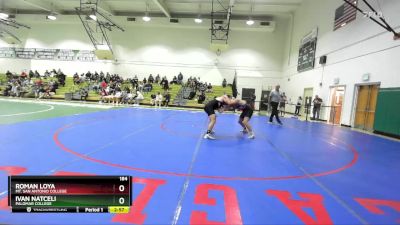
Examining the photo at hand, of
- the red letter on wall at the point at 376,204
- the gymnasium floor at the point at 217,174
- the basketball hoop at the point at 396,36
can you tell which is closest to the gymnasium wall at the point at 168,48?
the basketball hoop at the point at 396,36

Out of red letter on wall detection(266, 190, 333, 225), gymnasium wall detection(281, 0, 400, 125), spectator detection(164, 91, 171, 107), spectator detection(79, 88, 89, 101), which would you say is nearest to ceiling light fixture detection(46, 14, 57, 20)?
spectator detection(79, 88, 89, 101)

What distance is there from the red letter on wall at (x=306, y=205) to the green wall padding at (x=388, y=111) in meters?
9.19

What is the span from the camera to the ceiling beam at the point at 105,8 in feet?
79.5

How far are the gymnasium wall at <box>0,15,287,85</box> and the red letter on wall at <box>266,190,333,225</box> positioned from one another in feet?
81.4

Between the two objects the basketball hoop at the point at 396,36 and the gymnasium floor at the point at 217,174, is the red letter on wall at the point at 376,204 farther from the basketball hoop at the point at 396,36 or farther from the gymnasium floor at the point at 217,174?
the basketball hoop at the point at 396,36

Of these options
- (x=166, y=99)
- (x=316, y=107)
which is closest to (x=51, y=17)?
(x=166, y=99)

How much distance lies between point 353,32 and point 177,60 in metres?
17.8

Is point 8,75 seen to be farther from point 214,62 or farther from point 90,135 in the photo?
point 90,135

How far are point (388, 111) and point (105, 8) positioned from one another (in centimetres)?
2412

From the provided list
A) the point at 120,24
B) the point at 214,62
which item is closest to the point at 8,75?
the point at 120,24

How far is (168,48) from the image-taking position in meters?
28.1

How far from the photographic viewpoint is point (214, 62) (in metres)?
27.8

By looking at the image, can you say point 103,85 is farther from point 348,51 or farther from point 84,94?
point 348,51
